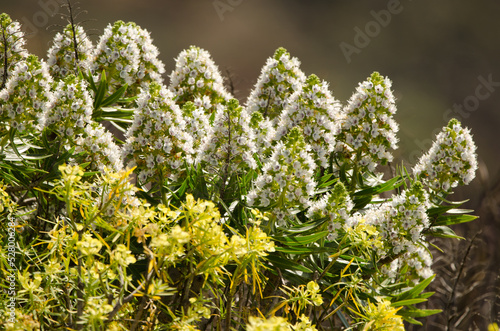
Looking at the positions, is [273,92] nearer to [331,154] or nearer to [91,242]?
[331,154]

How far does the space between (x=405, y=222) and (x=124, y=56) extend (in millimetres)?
1482

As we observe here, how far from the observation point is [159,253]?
132cm

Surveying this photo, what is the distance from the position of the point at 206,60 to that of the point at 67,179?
1373mm

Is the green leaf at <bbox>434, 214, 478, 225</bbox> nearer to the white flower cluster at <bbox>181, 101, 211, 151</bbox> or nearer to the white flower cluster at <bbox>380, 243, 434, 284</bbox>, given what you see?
the white flower cluster at <bbox>380, 243, 434, 284</bbox>

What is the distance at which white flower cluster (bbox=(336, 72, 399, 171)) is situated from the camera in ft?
7.18

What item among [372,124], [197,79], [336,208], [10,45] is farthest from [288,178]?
[10,45]

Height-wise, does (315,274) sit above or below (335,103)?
below

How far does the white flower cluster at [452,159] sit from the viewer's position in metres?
2.19

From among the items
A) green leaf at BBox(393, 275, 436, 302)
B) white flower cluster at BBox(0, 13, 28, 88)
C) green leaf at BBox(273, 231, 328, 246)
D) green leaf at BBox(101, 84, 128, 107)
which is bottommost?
green leaf at BBox(393, 275, 436, 302)

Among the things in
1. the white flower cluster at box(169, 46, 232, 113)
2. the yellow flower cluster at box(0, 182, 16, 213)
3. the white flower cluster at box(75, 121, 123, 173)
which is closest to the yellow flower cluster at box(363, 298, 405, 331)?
the white flower cluster at box(75, 121, 123, 173)

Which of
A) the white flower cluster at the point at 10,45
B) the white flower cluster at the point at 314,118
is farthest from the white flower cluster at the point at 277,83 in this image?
the white flower cluster at the point at 10,45

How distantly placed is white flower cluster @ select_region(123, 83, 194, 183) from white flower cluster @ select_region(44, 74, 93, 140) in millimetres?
199

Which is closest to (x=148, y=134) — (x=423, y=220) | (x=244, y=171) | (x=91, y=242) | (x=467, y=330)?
(x=244, y=171)

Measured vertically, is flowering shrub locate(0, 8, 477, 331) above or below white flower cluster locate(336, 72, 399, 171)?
below
